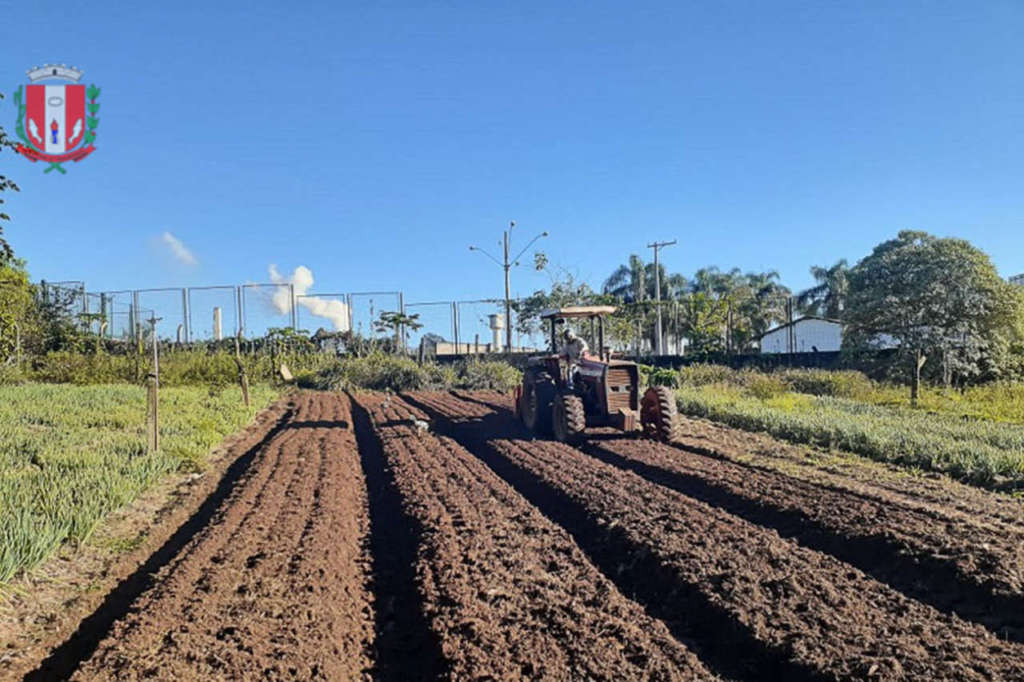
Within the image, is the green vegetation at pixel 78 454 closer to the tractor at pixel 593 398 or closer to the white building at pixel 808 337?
the tractor at pixel 593 398

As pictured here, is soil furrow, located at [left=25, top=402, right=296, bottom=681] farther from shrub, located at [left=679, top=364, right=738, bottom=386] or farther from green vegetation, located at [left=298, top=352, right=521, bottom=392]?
green vegetation, located at [left=298, top=352, right=521, bottom=392]

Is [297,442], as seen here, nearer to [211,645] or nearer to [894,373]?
[211,645]

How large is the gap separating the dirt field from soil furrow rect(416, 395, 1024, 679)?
0.02 metres

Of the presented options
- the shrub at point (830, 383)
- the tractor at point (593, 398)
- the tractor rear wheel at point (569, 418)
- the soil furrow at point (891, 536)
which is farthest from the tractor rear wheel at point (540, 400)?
the shrub at point (830, 383)

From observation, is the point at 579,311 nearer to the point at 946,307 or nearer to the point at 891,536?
the point at 891,536

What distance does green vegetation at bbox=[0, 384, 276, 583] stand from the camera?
5.32 m

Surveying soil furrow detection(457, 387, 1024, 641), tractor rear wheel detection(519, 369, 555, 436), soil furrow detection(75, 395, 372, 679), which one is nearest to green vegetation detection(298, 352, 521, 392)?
tractor rear wheel detection(519, 369, 555, 436)

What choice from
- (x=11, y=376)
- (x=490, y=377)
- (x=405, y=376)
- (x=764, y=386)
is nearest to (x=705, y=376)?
(x=764, y=386)

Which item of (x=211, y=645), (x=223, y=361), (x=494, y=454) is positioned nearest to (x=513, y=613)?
(x=211, y=645)

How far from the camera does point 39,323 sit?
77.9 feet

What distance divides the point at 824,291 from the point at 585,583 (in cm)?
5100

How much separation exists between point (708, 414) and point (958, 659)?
35.3 ft

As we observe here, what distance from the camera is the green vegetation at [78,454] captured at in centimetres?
532

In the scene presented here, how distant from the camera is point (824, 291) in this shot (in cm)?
5000
